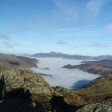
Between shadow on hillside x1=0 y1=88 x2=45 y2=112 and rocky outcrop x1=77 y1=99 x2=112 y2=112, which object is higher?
rocky outcrop x1=77 y1=99 x2=112 y2=112

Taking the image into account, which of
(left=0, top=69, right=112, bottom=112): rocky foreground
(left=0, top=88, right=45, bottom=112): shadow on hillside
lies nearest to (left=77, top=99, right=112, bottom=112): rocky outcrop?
(left=0, top=69, right=112, bottom=112): rocky foreground

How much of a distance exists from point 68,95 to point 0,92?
29.9 feet

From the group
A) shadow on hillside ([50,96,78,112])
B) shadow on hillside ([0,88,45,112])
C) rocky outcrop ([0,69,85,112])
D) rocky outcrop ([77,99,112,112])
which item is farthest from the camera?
rocky outcrop ([0,69,85,112])

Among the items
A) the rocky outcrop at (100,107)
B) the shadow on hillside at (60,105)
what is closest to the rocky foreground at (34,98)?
the shadow on hillside at (60,105)

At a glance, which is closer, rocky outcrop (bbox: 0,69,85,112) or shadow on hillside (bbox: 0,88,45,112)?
shadow on hillside (bbox: 0,88,45,112)

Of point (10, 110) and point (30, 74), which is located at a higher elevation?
point (30, 74)

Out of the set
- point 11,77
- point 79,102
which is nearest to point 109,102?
point 79,102

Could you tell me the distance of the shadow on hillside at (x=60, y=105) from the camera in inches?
1337

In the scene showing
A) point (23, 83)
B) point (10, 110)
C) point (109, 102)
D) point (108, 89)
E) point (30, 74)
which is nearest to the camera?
point (109, 102)

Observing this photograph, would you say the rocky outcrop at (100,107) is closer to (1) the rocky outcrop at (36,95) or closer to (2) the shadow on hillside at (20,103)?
(1) the rocky outcrop at (36,95)

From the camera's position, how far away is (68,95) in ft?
117

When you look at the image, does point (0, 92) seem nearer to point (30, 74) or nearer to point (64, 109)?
point (30, 74)

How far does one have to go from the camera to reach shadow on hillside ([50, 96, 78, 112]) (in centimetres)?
3397

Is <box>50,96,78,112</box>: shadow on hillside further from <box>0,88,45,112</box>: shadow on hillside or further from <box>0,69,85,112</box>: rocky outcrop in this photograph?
<box>0,88,45,112</box>: shadow on hillside
